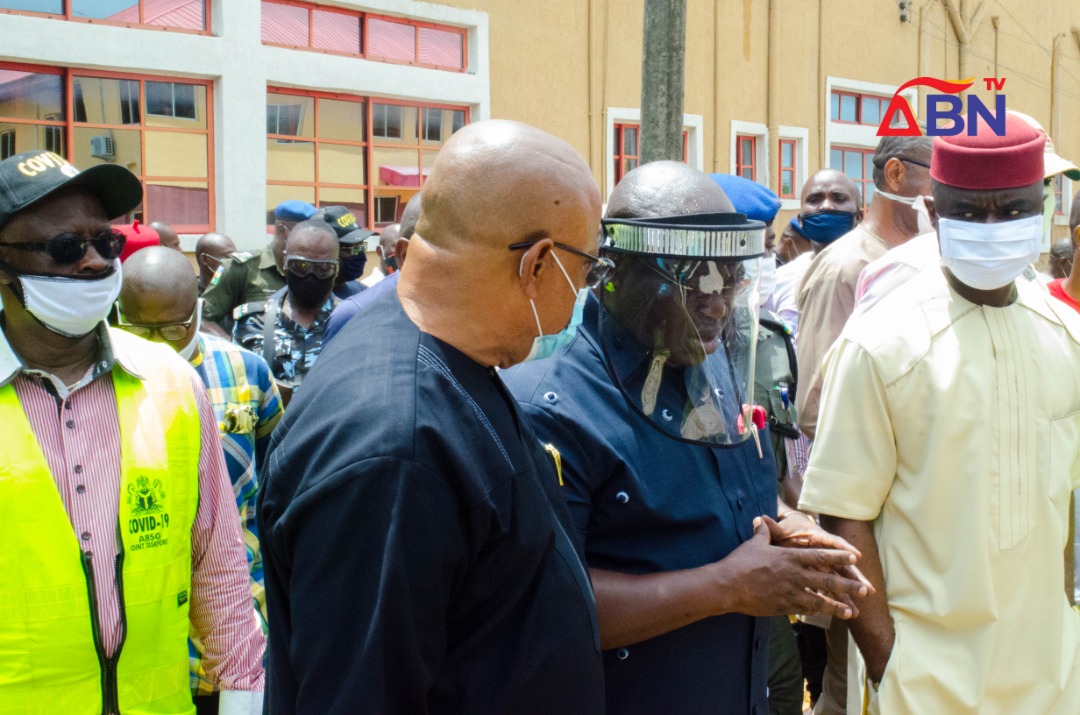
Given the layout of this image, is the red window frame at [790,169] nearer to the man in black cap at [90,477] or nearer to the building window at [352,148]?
the building window at [352,148]

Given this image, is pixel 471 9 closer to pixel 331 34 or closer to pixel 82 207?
pixel 331 34

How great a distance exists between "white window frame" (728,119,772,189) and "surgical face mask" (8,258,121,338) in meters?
14.0

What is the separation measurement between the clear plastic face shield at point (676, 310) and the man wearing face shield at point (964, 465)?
48cm

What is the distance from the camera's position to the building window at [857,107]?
693 inches

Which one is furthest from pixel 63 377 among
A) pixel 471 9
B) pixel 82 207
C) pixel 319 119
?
pixel 471 9

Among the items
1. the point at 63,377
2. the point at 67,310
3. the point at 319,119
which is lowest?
the point at 63,377

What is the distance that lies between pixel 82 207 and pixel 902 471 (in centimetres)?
Result: 197

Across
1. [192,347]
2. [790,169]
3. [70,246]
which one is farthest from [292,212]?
[790,169]

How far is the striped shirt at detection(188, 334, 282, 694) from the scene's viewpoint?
11.0 ft

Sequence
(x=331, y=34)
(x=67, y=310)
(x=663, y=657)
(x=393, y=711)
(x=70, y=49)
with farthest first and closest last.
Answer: (x=331, y=34), (x=70, y=49), (x=67, y=310), (x=663, y=657), (x=393, y=711)

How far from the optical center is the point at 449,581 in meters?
1.47

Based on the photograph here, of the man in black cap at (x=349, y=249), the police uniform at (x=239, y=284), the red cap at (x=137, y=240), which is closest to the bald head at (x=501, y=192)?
the red cap at (x=137, y=240)

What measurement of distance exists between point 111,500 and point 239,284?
497 cm

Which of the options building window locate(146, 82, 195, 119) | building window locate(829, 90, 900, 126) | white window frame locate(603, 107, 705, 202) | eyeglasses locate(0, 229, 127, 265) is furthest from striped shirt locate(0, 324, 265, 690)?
building window locate(829, 90, 900, 126)
